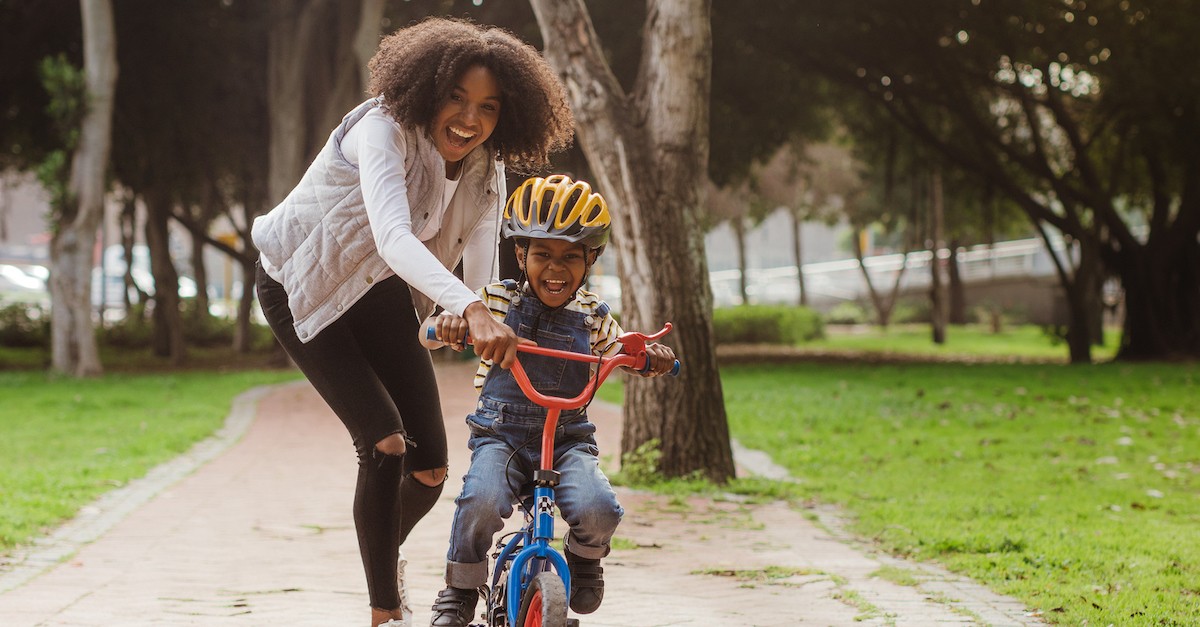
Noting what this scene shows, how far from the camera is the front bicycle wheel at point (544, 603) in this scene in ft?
10.0

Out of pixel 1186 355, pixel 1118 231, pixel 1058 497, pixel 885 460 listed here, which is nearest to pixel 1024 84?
pixel 1118 231

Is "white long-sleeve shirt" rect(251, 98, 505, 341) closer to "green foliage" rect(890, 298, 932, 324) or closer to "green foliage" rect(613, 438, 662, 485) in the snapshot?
"green foliage" rect(613, 438, 662, 485)

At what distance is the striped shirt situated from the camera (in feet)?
11.7

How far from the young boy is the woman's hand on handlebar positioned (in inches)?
16.0

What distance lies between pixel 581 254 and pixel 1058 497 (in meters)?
5.64

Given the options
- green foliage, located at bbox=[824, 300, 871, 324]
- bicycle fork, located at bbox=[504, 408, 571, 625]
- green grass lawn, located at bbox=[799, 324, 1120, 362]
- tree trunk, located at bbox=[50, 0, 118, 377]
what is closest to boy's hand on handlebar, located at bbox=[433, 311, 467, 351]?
bicycle fork, located at bbox=[504, 408, 571, 625]

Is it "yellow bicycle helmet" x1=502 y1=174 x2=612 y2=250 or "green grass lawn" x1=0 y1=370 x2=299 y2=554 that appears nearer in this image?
"yellow bicycle helmet" x1=502 y1=174 x2=612 y2=250

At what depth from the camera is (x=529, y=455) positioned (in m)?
3.49

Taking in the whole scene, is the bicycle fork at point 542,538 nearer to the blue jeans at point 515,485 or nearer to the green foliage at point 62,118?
the blue jeans at point 515,485

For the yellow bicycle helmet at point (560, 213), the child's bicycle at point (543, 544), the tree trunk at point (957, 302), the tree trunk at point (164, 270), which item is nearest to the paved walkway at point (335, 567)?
the child's bicycle at point (543, 544)

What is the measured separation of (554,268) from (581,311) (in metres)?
0.18

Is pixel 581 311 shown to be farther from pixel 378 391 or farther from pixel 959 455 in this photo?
pixel 959 455

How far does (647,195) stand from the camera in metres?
8.22

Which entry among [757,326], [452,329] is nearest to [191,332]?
[757,326]
